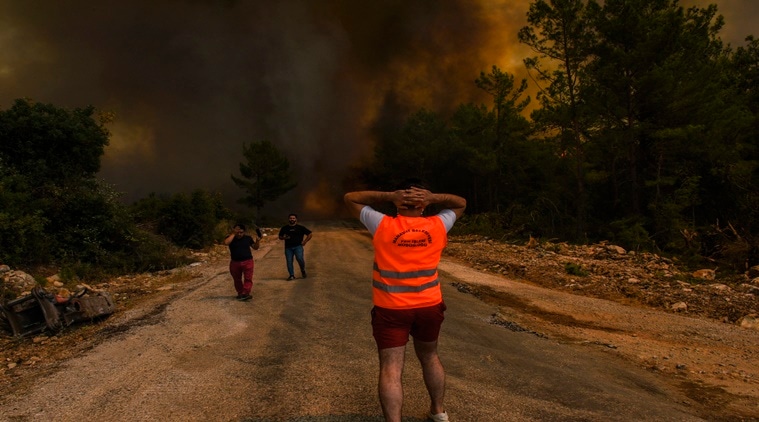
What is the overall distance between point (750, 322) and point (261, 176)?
158 ft

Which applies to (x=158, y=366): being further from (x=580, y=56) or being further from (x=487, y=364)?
(x=580, y=56)

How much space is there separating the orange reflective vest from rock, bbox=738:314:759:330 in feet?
26.4

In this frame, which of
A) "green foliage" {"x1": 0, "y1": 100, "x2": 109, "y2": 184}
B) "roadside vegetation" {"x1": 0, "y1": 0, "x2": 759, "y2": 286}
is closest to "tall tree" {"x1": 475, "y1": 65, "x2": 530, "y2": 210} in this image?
"roadside vegetation" {"x1": 0, "y1": 0, "x2": 759, "y2": 286}

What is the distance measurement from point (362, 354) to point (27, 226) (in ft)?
36.3

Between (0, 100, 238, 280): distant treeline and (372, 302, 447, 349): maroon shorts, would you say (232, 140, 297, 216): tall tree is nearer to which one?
(0, 100, 238, 280): distant treeline

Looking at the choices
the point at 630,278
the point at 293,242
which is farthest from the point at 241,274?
the point at 630,278

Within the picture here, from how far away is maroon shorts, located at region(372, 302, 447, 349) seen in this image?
2.79 m

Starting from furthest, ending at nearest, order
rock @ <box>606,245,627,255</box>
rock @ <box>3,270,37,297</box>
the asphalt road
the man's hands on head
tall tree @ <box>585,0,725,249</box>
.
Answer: tall tree @ <box>585,0,725,249</box>
rock @ <box>606,245,627,255</box>
rock @ <box>3,270,37,297</box>
the asphalt road
the man's hands on head

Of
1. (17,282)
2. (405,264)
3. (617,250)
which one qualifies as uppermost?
(405,264)

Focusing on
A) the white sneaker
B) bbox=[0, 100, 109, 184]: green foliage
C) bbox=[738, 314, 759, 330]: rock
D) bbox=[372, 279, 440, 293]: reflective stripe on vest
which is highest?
bbox=[0, 100, 109, 184]: green foliage

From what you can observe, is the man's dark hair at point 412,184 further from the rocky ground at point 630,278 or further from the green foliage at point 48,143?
→ the green foliage at point 48,143

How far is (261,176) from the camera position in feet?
164

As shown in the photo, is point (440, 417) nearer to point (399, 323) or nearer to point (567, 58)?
point (399, 323)

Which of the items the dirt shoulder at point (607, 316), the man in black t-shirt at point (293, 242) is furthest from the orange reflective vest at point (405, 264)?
the man in black t-shirt at point (293, 242)
